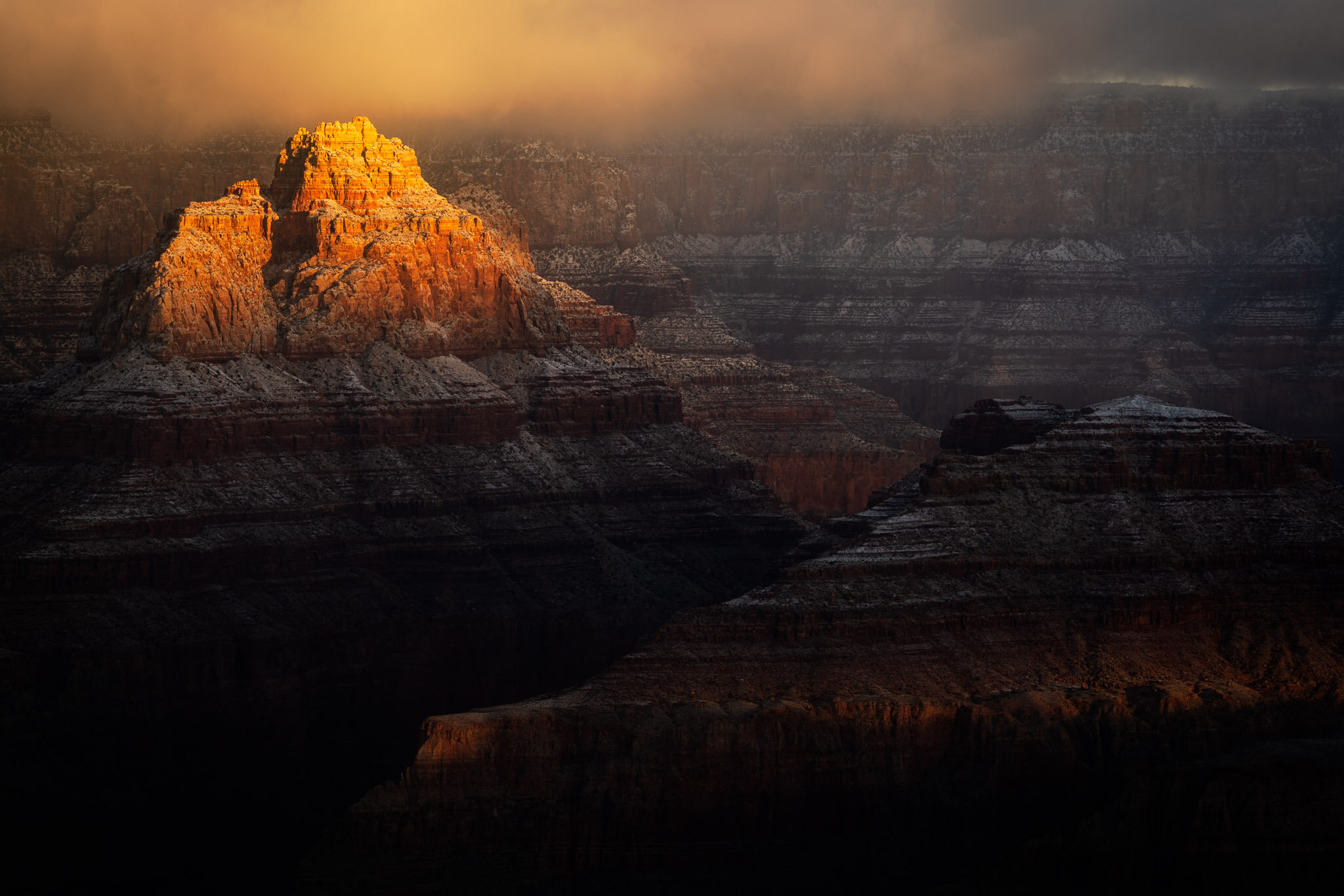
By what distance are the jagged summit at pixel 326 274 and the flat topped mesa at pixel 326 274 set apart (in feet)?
0.18

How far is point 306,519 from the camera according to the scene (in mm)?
121062

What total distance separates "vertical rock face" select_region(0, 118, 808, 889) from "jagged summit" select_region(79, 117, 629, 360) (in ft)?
0.47

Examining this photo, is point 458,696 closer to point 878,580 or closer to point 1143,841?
point 878,580

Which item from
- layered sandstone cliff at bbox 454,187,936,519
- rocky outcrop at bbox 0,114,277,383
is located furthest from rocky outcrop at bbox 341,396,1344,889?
rocky outcrop at bbox 0,114,277,383

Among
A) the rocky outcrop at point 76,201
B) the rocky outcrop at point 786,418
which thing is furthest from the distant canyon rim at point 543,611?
the rocky outcrop at point 76,201

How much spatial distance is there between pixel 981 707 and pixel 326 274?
4519 centimetres

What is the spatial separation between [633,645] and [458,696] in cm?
729

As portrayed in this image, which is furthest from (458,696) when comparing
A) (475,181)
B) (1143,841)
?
(475,181)

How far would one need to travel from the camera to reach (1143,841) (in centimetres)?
8700

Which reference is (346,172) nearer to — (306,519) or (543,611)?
(306,519)

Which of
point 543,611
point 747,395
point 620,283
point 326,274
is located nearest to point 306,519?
point 543,611

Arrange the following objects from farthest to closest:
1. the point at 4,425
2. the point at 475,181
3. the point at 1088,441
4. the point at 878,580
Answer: the point at 475,181 → the point at 4,425 → the point at 1088,441 → the point at 878,580

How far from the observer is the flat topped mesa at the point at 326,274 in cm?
12406

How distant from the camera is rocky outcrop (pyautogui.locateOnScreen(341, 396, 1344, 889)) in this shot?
289 ft
